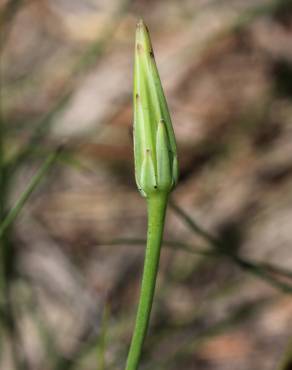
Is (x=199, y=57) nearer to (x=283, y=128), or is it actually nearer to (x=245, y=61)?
(x=245, y=61)

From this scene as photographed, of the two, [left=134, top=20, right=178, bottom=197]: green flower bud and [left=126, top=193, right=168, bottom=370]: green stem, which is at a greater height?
[left=134, top=20, right=178, bottom=197]: green flower bud

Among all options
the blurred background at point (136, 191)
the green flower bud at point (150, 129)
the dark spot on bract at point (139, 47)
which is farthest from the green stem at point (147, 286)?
the blurred background at point (136, 191)

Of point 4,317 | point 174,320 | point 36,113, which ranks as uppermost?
point 36,113

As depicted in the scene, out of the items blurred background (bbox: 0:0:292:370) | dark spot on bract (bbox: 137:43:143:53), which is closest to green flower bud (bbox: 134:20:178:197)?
dark spot on bract (bbox: 137:43:143:53)

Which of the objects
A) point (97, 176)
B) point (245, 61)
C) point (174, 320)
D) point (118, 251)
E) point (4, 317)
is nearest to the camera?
point (4, 317)

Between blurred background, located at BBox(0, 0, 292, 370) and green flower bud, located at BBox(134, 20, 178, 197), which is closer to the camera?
green flower bud, located at BBox(134, 20, 178, 197)

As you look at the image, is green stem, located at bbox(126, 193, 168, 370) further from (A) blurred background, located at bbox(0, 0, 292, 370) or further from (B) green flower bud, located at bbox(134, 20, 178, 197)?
(A) blurred background, located at bbox(0, 0, 292, 370)

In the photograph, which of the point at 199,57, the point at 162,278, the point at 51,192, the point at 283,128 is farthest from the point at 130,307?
the point at 199,57
